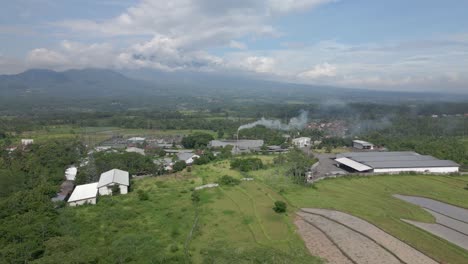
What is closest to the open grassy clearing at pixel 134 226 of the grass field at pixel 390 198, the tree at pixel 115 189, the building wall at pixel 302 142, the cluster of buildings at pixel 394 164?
the tree at pixel 115 189

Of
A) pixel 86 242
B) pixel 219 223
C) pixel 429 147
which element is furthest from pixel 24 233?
pixel 429 147

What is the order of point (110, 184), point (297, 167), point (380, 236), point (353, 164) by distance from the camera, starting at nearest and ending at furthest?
point (380, 236), point (110, 184), point (297, 167), point (353, 164)

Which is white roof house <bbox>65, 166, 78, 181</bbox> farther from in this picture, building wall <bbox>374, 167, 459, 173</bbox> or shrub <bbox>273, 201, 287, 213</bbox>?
building wall <bbox>374, 167, 459, 173</bbox>

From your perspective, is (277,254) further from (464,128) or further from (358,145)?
(464,128)

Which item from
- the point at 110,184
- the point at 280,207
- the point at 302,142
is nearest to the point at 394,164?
the point at 280,207

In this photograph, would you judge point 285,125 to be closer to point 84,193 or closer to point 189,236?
point 84,193

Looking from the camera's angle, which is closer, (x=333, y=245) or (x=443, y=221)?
(x=333, y=245)

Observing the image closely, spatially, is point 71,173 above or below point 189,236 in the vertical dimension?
below
